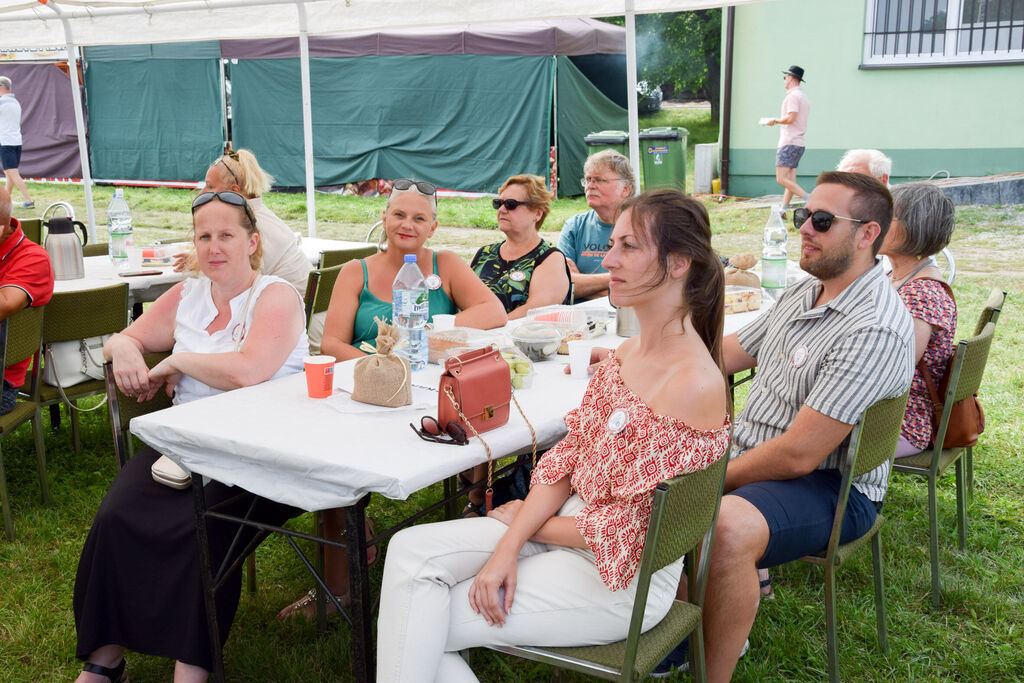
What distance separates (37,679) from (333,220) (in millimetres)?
9928

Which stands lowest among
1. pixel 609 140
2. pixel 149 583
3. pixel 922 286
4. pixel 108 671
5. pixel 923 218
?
pixel 108 671

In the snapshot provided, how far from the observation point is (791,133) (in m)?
10.8

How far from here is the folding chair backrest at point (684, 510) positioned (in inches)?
65.8

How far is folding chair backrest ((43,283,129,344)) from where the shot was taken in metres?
3.72

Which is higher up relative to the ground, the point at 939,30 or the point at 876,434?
the point at 939,30

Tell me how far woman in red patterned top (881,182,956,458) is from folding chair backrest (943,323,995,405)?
0.31ft

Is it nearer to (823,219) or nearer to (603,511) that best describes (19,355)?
(603,511)

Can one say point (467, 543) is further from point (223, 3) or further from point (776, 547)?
point (223, 3)

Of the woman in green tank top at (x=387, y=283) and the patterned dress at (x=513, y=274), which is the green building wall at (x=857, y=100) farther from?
the woman in green tank top at (x=387, y=283)

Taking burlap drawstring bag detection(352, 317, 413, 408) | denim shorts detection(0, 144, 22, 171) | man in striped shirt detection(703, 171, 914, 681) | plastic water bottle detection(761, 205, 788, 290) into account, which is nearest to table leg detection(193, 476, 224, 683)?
burlap drawstring bag detection(352, 317, 413, 408)

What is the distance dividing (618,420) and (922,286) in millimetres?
1600

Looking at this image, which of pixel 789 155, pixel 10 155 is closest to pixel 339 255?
pixel 789 155

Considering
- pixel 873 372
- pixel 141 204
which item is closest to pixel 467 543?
pixel 873 372

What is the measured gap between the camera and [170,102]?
15.0 m
